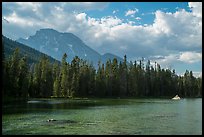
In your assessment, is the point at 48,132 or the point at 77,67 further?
the point at 77,67

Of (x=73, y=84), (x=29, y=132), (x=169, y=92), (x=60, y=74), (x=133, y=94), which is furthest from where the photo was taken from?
(x=169, y=92)

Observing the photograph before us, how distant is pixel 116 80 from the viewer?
12794 centimetres

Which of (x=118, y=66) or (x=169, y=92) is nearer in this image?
(x=118, y=66)

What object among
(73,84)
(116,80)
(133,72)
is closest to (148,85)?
(133,72)

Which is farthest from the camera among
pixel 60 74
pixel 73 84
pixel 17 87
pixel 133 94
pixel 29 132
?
pixel 133 94

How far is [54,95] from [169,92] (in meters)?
60.6

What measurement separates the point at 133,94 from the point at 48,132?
112m

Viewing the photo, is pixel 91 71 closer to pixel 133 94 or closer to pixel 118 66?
pixel 118 66

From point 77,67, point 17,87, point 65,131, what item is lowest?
point 65,131

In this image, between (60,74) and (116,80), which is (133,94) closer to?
(116,80)

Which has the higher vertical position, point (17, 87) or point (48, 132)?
point (17, 87)

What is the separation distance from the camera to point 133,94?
441ft

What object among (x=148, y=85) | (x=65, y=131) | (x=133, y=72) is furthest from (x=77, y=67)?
(x=65, y=131)

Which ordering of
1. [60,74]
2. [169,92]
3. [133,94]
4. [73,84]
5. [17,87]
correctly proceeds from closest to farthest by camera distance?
[17,87] < [73,84] < [60,74] < [133,94] < [169,92]
